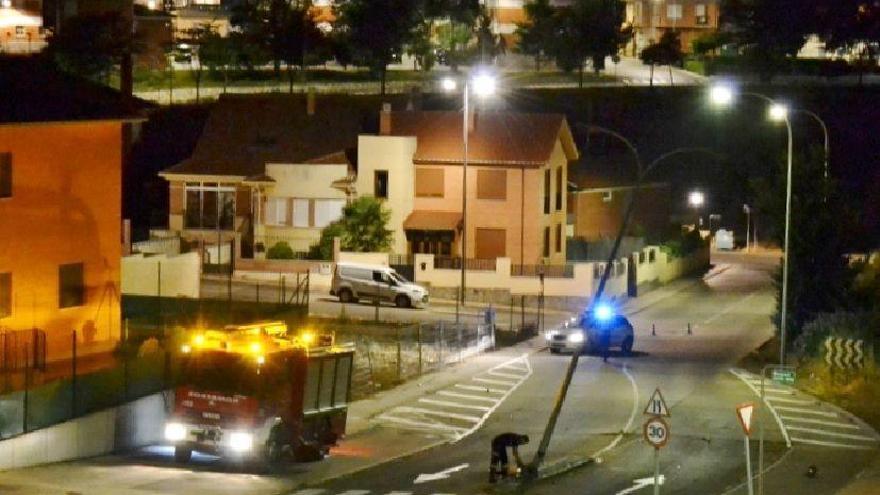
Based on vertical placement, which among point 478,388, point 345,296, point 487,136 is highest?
point 487,136

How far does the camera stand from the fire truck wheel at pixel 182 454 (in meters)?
33.3

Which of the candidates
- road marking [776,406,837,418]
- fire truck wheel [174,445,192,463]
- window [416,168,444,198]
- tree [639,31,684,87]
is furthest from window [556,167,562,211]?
tree [639,31,684,87]

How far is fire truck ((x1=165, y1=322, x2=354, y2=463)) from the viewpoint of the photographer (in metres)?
32.4

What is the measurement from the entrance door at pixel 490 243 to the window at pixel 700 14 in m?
82.7

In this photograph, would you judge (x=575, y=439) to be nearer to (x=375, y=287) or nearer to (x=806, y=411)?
(x=806, y=411)

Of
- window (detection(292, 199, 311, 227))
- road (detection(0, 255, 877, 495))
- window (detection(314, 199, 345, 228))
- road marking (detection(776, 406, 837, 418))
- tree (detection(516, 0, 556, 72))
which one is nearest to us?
road (detection(0, 255, 877, 495))

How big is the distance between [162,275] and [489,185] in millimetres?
23194

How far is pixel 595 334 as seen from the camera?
5384 cm

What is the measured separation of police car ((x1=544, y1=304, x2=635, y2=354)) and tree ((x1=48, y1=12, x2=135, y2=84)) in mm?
51670

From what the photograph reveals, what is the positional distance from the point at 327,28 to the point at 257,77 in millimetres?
11279

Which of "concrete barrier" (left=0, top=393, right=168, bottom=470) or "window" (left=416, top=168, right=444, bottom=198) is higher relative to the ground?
"window" (left=416, top=168, right=444, bottom=198)

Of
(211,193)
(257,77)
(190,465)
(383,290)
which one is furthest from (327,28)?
(190,465)

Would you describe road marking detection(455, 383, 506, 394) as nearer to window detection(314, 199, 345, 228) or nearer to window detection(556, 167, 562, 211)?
window detection(314, 199, 345, 228)

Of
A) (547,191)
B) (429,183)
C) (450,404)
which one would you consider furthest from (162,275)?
(547,191)
